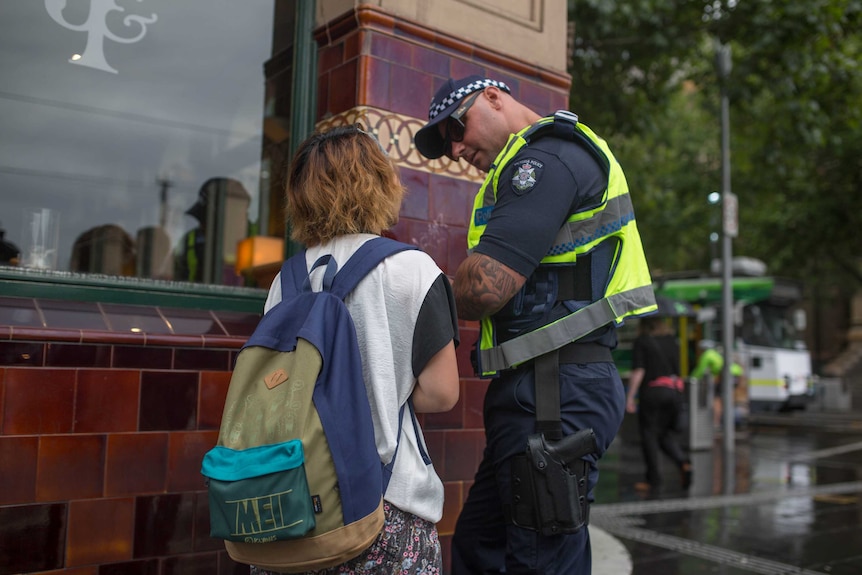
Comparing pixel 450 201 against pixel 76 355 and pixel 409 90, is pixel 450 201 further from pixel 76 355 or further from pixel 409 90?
pixel 76 355

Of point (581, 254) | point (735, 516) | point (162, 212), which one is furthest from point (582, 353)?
point (735, 516)

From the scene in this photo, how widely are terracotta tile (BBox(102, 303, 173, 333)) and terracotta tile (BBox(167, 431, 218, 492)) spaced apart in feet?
1.43

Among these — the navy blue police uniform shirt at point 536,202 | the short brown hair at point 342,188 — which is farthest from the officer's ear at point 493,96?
the short brown hair at point 342,188

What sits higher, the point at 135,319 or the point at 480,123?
the point at 480,123

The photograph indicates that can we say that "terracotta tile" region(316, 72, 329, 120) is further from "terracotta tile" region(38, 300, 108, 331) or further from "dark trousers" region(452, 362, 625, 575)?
"dark trousers" region(452, 362, 625, 575)

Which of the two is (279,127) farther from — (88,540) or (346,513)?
(346,513)

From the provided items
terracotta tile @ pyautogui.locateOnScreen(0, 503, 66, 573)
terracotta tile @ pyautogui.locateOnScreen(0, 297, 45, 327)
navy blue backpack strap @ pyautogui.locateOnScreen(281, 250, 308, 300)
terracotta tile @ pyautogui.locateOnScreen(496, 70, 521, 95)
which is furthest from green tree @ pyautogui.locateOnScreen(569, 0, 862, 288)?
terracotta tile @ pyautogui.locateOnScreen(0, 503, 66, 573)

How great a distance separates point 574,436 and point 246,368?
3.30ft

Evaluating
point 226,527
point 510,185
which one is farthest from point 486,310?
point 226,527

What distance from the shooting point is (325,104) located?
3.88 meters

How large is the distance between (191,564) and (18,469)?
0.76 metres

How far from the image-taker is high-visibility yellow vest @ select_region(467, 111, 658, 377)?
2451mm

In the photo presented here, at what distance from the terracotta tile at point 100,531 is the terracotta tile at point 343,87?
193 cm

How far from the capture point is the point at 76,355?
3.01m
